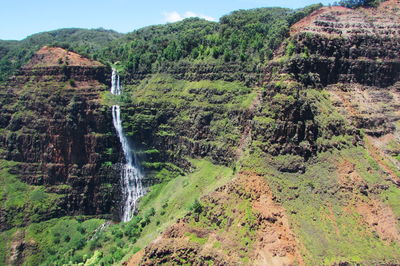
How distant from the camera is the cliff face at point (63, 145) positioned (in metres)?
66.4

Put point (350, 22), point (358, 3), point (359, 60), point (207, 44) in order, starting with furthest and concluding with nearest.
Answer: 1. point (207, 44)
2. point (358, 3)
3. point (350, 22)
4. point (359, 60)

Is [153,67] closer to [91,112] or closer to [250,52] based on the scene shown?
[91,112]

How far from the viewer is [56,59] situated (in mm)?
73375

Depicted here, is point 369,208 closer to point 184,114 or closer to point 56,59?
point 184,114

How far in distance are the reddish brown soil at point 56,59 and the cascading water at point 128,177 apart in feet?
38.1

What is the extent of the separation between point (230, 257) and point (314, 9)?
40.7 metres

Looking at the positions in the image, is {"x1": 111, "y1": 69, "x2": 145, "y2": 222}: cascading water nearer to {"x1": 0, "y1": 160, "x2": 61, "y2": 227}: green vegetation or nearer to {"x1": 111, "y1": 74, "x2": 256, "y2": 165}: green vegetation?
A: {"x1": 111, "y1": 74, "x2": 256, "y2": 165}: green vegetation

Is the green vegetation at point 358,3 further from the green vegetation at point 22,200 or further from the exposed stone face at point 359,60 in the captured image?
the green vegetation at point 22,200

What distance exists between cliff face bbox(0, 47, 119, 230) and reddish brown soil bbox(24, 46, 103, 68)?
2445mm

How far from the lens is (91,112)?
6906 cm

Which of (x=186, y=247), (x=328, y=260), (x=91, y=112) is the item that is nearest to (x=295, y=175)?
(x=328, y=260)

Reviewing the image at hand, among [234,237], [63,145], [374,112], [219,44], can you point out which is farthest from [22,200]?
[374,112]

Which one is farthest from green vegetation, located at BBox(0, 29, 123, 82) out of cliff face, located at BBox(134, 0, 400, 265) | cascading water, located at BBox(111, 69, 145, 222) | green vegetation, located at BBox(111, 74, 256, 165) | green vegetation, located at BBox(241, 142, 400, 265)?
green vegetation, located at BBox(241, 142, 400, 265)

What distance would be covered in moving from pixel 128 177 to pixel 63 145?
38.2 ft
